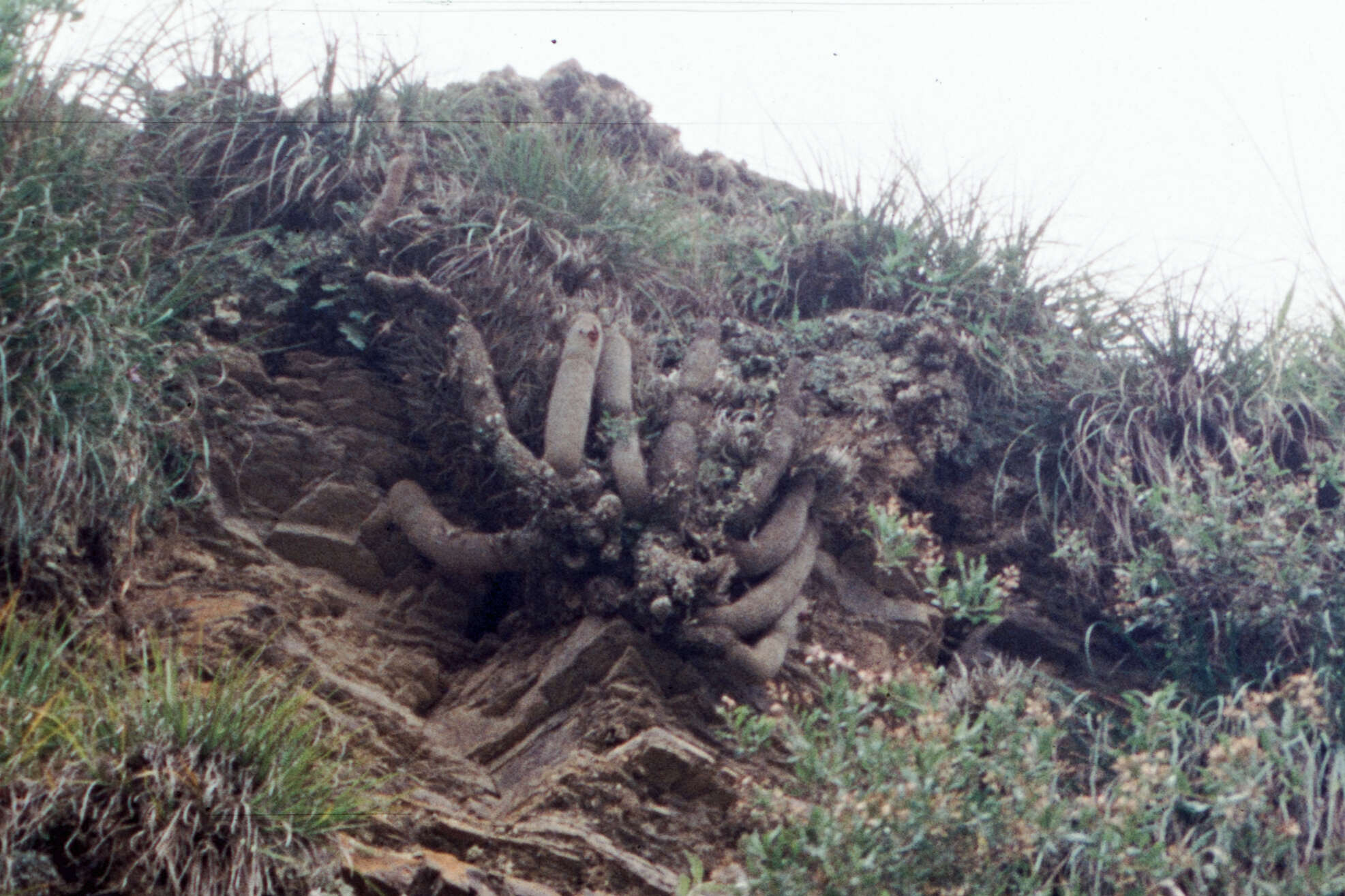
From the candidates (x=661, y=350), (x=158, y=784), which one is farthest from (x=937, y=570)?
(x=158, y=784)

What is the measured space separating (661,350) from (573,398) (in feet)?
4.00

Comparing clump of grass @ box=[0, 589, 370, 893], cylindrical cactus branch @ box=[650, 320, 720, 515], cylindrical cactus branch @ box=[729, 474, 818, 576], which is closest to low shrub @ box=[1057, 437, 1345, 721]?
cylindrical cactus branch @ box=[729, 474, 818, 576]

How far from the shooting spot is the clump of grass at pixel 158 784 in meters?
3.36

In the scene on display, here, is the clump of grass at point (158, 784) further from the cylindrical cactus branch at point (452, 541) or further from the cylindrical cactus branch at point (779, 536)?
the cylindrical cactus branch at point (779, 536)

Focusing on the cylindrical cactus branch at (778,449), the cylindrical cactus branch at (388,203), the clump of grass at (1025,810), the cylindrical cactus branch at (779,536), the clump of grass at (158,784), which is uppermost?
the cylindrical cactus branch at (388,203)

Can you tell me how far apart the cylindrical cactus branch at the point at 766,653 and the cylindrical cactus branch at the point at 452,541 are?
0.94m

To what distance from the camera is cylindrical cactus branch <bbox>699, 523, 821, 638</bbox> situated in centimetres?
462

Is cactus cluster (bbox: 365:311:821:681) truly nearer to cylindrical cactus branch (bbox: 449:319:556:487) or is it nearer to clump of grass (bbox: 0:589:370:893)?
cylindrical cactus branch (bbox: 449:319:556:487)

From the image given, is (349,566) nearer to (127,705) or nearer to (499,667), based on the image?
(499,667)

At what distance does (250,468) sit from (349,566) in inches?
24.4

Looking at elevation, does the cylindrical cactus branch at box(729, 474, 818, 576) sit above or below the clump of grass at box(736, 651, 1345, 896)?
above

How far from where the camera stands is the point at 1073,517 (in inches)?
224

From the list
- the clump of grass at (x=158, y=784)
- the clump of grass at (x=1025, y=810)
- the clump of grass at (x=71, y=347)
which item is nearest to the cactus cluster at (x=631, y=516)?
the clump of grass at (x=1025, y=810)

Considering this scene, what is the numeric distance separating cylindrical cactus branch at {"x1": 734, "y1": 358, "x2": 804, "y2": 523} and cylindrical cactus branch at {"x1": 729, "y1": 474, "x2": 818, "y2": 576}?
0.27 ft
